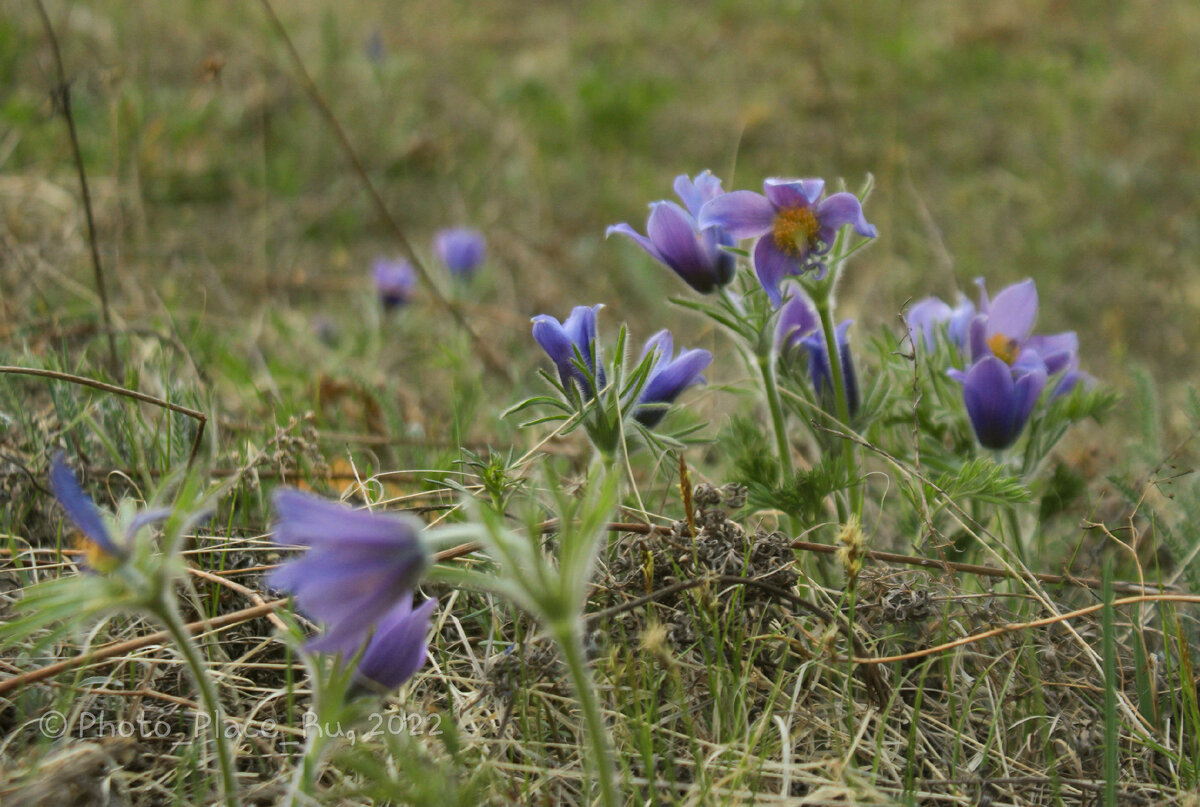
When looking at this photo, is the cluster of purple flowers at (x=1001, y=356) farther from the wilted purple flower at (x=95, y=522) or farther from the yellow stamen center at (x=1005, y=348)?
the wilted purple flower at (x=95, y=522)

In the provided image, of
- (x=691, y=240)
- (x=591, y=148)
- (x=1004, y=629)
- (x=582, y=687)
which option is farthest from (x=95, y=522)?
(x=591, y=148)

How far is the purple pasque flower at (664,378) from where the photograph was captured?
1.48 m

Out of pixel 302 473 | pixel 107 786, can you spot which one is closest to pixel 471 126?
pixel 302 473

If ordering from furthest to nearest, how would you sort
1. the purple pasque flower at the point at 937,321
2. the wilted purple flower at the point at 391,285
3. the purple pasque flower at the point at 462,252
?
the purple pasque flower at the point at 462,252 < the wilted purple flower at the point at 391,285 < the purple pasque flower at the point at 937,321

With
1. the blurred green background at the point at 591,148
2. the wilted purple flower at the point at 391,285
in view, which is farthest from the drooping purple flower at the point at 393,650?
the wilted purple flower at the point at 391,285

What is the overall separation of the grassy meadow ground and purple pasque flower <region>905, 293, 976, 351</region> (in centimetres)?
35

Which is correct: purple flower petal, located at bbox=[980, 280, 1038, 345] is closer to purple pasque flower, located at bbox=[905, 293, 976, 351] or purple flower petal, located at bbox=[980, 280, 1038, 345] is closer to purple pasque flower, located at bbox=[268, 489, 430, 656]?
purple pasque flower, located at bbox=[905, 293, 976, 351]

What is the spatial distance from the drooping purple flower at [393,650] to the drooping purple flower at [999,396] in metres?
0.91

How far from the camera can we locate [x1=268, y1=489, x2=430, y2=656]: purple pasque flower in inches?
35.1

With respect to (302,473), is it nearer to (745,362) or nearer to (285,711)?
(285,711)

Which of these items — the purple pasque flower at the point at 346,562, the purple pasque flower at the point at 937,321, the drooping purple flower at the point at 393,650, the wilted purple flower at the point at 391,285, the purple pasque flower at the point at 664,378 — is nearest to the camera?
the purple pasque flower at the point at 346,562

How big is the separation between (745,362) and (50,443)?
→ 1.26 meters

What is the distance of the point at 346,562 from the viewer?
92cm

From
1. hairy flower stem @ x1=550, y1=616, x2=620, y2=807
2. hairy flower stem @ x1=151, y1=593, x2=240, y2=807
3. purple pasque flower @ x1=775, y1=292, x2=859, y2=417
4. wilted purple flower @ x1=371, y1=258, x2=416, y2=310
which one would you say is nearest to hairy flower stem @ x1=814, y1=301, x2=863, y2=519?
purple pasque flower @ x1=775, y1=292, x2=859, y2=417
